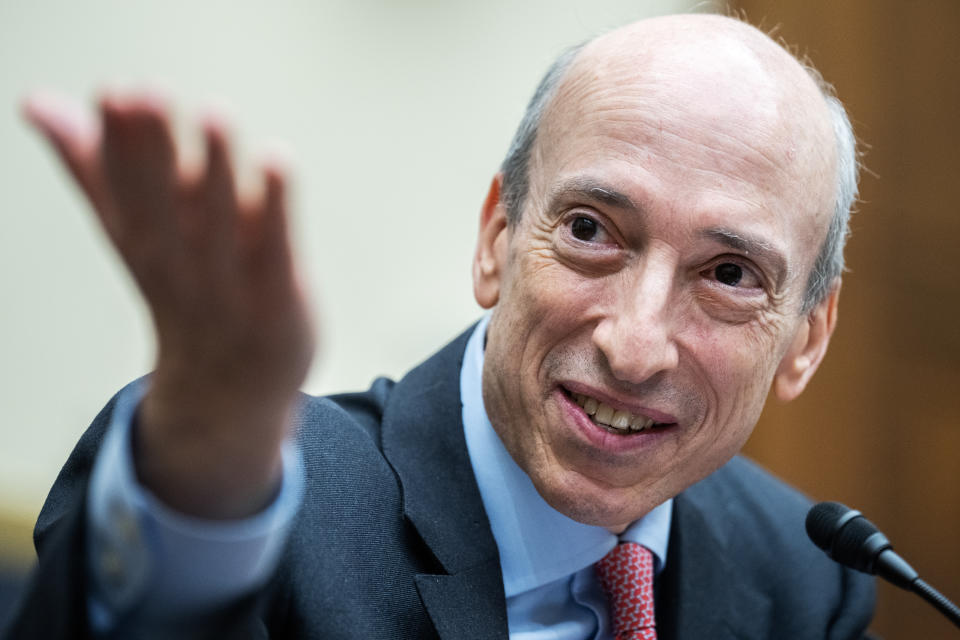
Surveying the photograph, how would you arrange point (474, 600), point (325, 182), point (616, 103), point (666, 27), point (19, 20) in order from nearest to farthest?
1. point (474, 600)
2. point (616, 103)
3. point (666, 27)
4. point (19, 20)
5. point (325, 182)

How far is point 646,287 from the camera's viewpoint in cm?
151

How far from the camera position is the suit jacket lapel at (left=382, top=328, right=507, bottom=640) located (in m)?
1.50

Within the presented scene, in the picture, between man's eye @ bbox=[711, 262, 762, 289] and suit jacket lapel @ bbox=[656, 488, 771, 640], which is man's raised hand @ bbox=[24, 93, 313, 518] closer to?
man's eye @ bbox=[711, 262, 762, 289]

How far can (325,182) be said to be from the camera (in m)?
3.26

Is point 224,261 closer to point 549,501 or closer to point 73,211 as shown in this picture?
point 549,501

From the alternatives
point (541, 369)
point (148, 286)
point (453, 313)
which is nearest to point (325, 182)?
point (453, 313)

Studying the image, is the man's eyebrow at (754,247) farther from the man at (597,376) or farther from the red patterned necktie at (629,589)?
the red patterned necktie at (629,589)

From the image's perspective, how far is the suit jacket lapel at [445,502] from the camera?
1497 mm

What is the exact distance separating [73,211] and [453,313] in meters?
1.22

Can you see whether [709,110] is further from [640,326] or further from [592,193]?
[640,326]

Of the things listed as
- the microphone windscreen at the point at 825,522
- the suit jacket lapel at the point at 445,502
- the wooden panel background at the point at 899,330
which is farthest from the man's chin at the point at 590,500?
the wooden panel background at the point at 899,330

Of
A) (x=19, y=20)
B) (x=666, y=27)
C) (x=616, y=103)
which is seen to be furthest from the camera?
(x=19, y=20)

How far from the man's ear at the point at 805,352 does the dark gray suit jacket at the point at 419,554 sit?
0.29 m

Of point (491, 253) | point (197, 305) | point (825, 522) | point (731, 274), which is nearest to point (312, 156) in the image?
point (491, 253)
